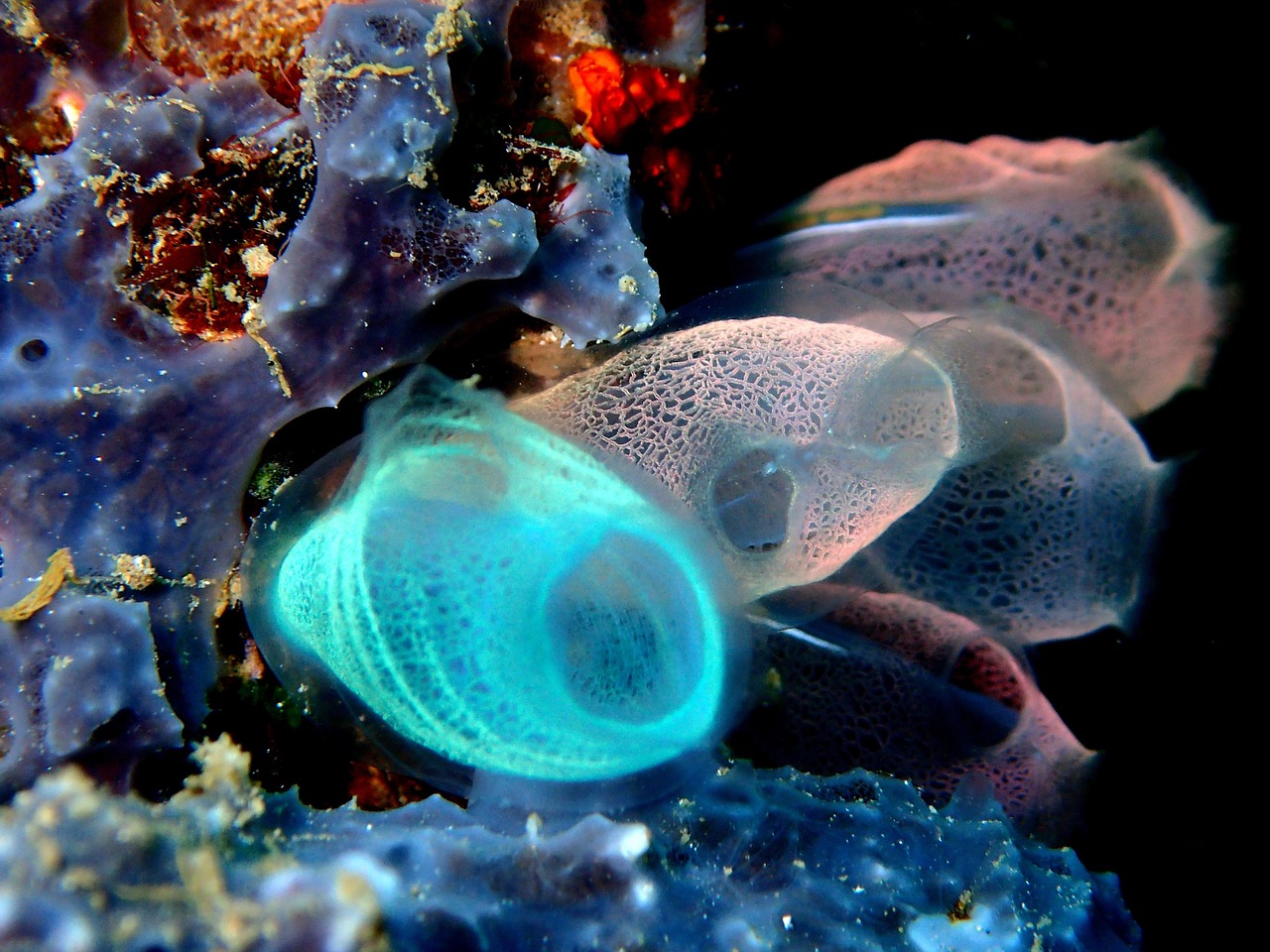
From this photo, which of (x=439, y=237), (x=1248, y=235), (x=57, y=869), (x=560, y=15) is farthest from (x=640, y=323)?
(x=1248, y=235)

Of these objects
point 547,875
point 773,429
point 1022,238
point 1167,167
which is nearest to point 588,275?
point 773,429

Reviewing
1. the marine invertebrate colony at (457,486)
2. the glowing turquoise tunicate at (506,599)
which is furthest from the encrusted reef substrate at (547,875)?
the glowing turquoise tunicate at (506,599)

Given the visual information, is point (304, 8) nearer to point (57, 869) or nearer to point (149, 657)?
point (149, 657)

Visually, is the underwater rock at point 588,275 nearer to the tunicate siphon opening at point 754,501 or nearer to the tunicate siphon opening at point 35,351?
the tunicate siphon opening at point 754,501

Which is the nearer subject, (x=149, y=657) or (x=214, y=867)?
(x=214, y=867)

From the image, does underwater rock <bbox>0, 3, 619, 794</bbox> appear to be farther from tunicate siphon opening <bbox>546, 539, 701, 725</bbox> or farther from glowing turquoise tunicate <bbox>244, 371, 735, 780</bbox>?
tunicate siphon opening <bbox>546, 539, 701, 725</bbox>

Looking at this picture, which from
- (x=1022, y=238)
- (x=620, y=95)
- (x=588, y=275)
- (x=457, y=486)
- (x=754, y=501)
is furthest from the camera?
(x=1022, y=238)

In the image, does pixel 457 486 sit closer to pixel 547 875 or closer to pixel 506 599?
pixel 506 599
